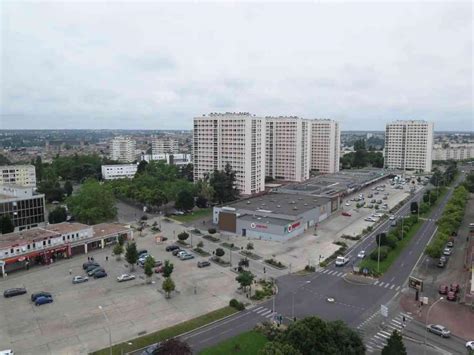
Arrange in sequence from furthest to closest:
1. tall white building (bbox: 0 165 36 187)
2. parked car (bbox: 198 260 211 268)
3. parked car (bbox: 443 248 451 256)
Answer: tall white building (bbox: 0 165 36 187)
parked car (bbox: 443 248 451 256)
parked car (bbox: 198 260 211 268)

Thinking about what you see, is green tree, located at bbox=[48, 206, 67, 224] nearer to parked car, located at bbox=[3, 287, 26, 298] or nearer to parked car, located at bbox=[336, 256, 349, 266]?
parked car, located at bbox=[3, 287, 26, 298]

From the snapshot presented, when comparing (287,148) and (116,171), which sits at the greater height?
(287,148)

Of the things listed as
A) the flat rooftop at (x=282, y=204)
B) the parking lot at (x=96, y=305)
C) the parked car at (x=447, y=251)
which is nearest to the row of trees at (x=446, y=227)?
the parked car at (x=447, y=251)

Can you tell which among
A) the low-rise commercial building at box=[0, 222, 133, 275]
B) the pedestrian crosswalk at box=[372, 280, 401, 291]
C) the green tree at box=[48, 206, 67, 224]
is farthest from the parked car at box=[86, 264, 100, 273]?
the pedestrian crosswalk at box=[372, 280, 401, 291]

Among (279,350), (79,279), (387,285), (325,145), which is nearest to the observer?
(279,350)

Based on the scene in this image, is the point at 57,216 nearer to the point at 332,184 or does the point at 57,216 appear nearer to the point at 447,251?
the point at 447,251

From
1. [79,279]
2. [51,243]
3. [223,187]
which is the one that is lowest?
[79,279]

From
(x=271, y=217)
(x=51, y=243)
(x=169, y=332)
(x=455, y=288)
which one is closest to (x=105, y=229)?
(x=51, y=243)
